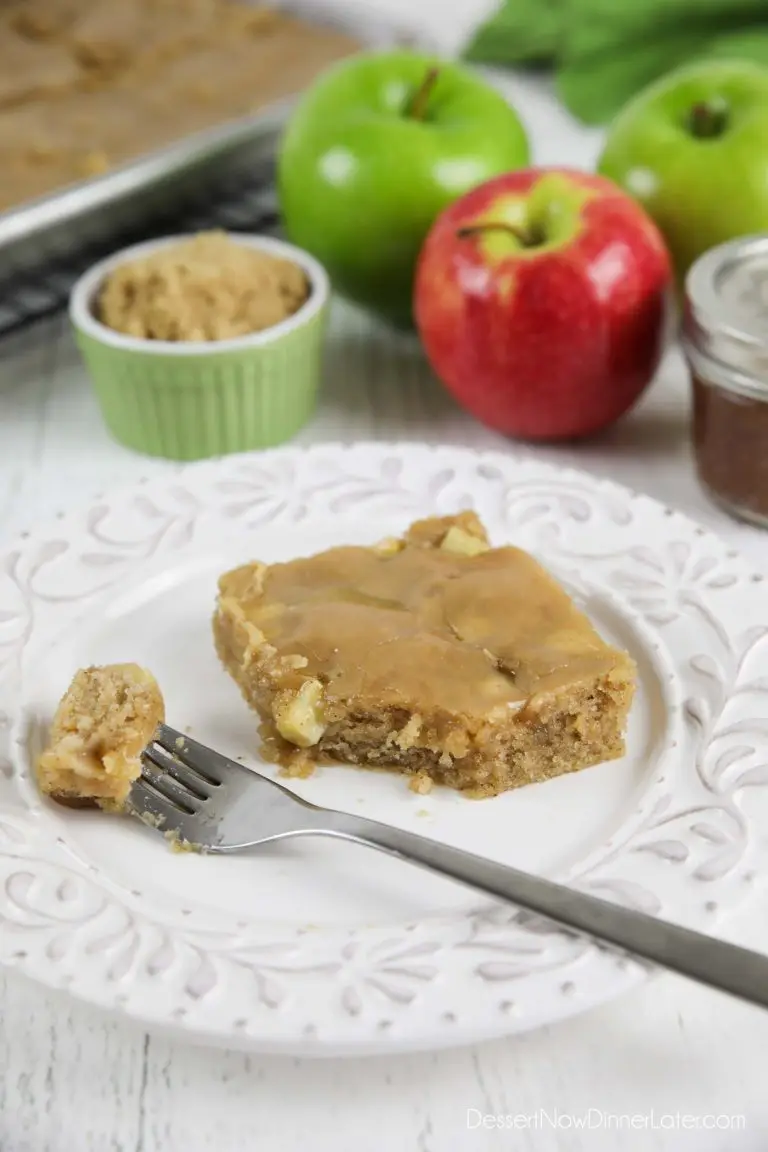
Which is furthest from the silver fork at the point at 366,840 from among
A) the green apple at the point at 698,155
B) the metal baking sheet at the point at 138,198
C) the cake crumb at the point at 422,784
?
the green apple at the point at 698,155

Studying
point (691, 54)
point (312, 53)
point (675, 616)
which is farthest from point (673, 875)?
point (691, 54)

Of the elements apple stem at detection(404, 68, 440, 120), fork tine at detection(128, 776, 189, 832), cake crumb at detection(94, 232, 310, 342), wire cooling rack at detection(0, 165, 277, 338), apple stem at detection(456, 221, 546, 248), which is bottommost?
wire cooling rack at detection(0, 165, 277, 338)

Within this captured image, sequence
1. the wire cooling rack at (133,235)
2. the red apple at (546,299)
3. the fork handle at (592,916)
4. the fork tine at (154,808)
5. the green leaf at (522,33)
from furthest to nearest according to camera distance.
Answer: the green leaf at (522,33), the wire cooling rack at (133,235), the red apple at (546,299), the fork tine at (154,808), the fork handle at (592,916)

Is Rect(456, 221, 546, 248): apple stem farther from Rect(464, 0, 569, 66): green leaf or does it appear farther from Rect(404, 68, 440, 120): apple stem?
Rect(464, 0, 569, 66): green leaf

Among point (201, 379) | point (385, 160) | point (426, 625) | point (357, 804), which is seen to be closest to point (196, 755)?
point (357, 804)

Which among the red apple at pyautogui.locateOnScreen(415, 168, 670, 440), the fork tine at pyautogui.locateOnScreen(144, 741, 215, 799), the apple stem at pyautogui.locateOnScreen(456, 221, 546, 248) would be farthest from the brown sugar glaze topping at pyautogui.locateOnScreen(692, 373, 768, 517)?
the fork tine at pyautogui.locateOnScreen(144, 741, 215, 799)

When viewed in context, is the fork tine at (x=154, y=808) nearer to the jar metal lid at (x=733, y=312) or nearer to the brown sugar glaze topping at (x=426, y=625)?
the brown sugar glaze topping at (x=426, y=625)
